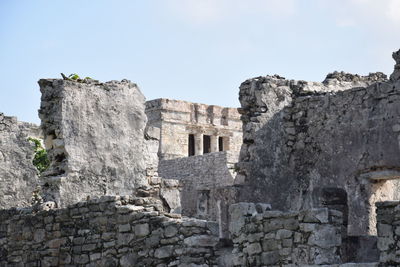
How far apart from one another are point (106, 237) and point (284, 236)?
2.35 meters

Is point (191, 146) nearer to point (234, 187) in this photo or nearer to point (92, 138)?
point (234, 187)

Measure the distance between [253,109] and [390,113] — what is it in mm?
2169

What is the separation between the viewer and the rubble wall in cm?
2128

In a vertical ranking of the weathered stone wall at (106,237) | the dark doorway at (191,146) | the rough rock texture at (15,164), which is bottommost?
the weathered stone wall at (106,237)

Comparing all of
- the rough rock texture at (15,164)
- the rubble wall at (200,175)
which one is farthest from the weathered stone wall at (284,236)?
the rubble wall at (200,175)

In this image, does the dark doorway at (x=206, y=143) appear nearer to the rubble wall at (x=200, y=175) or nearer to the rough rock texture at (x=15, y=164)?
the rubble wall at (x=200, y=175)

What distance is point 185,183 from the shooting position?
2256 cm

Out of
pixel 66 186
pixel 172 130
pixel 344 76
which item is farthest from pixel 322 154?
pixel 172 130

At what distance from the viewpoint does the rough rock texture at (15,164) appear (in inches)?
552

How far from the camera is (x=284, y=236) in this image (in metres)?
8.48

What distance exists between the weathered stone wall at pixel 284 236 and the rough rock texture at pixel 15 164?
5.96 meters

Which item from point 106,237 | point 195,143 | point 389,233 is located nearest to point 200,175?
point 195,143

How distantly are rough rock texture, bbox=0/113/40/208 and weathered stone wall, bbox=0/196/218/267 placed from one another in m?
2.42

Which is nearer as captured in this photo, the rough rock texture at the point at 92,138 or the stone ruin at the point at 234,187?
the stone ruin at the point at 234,187
